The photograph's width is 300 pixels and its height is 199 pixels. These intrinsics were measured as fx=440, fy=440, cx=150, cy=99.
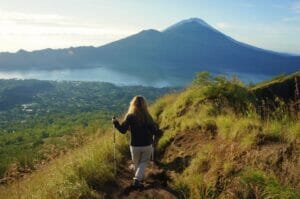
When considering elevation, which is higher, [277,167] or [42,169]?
[277,167]

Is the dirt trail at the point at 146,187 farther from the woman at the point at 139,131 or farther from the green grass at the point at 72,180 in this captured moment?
the woman at the point at 139,131

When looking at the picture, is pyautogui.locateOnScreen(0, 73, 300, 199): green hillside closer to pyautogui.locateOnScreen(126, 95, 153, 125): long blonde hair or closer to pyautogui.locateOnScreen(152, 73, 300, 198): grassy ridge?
pyautogui.locateOnScreen(152, 73, 300, 198): grassy ridge

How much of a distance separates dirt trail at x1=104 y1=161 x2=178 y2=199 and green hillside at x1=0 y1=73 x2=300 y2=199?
2 centimetres

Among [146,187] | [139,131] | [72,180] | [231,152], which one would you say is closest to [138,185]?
[146,187]

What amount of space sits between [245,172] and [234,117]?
110 inches

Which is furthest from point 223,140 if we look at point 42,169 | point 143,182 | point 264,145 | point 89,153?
point 42,169

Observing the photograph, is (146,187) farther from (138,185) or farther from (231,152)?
(231,152)

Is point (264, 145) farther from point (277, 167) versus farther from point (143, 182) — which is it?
point (143, 182)

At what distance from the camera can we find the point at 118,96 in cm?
17200

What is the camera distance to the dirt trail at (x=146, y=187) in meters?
6.96

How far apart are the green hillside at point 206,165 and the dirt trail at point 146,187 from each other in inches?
1.0

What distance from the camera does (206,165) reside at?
24.1ft

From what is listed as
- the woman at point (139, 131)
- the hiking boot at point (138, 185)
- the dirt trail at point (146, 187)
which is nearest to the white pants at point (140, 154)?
the woman at point (139, 131)

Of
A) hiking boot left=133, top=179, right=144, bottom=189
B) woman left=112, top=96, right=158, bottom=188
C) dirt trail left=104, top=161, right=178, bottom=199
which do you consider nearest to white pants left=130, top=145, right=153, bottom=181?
woman left=112, top=96, right=158, bottom=188
